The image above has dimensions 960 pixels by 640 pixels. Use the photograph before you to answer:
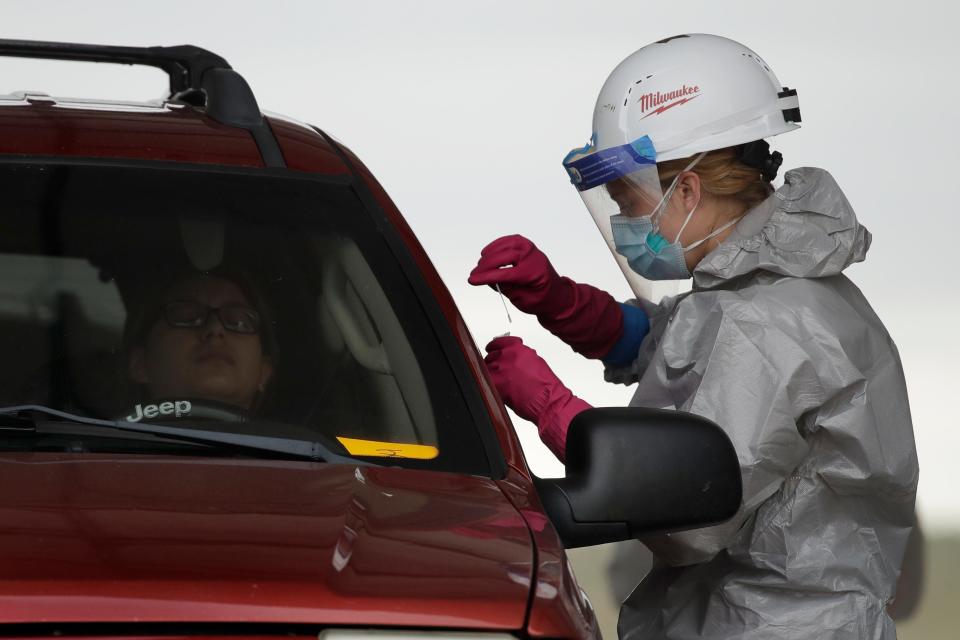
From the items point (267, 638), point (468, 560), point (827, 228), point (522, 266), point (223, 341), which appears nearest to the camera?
point (267, 638)

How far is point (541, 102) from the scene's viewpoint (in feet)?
29.3

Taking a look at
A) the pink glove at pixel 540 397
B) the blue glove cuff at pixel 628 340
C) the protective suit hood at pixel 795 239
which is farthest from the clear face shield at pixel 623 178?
the blue glove cuff at pixel 628 340

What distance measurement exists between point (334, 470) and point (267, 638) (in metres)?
0.51

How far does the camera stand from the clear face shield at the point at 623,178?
11.0ft

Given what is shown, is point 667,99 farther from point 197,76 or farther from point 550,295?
point 197,76

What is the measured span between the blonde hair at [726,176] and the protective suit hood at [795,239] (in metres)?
0.07

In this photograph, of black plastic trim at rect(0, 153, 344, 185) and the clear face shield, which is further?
the clear face shield

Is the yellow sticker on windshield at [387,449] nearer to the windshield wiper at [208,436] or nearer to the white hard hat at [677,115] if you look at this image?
the windshield wiper at [208,436]

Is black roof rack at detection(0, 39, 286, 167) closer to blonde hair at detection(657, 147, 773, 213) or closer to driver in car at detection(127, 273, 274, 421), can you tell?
driver in car at detection(127, 273, 274, 421)

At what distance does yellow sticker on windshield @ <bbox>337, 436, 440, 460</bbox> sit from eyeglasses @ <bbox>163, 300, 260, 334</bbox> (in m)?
0.35

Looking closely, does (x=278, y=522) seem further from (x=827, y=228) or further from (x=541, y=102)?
(x=541, y=102)

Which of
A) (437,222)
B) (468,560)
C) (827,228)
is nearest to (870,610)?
(827,228)

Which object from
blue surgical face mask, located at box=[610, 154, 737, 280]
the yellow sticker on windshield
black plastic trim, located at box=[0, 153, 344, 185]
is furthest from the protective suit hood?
the yellow sticker on windshield

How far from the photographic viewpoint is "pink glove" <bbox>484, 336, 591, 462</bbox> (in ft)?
10.9
